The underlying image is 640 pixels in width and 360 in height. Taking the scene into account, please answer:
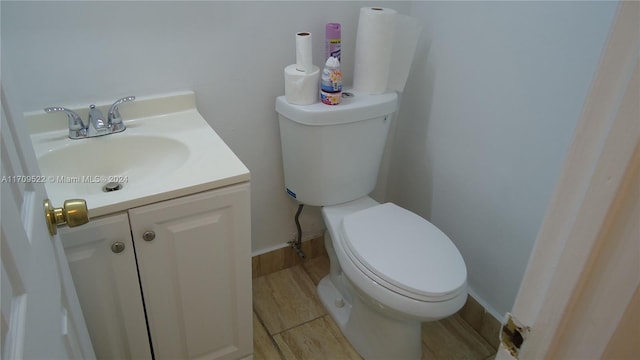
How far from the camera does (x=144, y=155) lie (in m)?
1.31

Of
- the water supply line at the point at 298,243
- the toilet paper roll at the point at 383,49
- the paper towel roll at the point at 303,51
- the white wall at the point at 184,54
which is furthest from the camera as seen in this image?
the water supply line at the point at 298,243

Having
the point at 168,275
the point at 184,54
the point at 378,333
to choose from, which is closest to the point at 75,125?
the point at 184,54

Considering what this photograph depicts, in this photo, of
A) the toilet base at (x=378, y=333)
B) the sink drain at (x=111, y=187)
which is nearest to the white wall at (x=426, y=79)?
the sink drain at (x=111, y=187)

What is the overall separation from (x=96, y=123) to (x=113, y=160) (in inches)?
4.5

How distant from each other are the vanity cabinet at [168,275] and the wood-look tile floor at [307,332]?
317 mm

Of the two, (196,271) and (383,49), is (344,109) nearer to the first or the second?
(383,49)

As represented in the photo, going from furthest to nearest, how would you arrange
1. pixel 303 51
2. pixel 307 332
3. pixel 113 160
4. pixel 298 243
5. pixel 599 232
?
pixel 298 243 → pixel 307 332 → pixel 303 51 → pixel 113 160 → pixel 599 232

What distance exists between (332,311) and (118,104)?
107 centimetres

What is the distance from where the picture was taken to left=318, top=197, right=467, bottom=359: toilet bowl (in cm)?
126

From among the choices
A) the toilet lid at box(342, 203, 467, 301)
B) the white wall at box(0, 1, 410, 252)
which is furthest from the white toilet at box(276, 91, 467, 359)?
the white wall at box(0, 1, 410, 252)

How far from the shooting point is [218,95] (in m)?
1.48

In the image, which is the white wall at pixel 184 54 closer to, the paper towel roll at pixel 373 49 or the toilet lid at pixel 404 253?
the paper towel roll at pixel 373 49

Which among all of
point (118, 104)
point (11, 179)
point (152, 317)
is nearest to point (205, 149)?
point (118, 104)

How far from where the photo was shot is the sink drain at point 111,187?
1.22 meters
